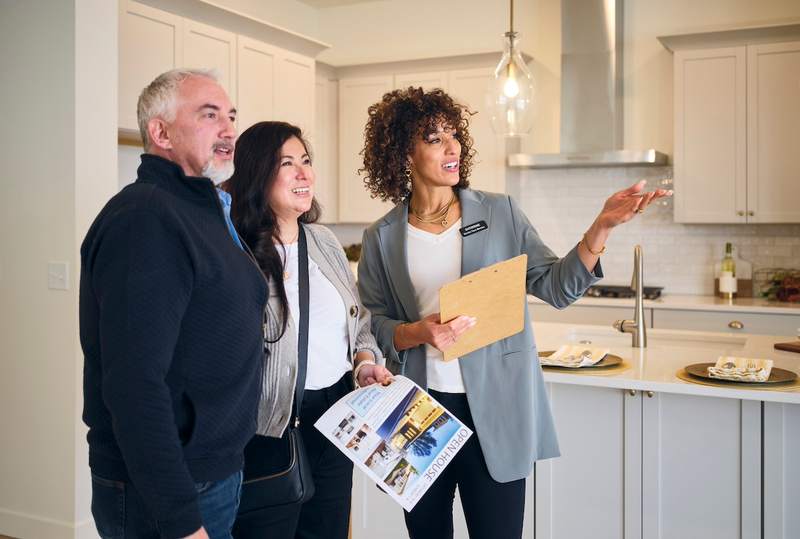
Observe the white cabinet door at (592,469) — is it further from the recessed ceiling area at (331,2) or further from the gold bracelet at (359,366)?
the recessed ceiling area at (331,2)

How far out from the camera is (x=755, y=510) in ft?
8.13

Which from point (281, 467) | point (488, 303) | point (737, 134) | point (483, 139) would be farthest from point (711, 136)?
point (281, 467)

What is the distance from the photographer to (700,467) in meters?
2.56

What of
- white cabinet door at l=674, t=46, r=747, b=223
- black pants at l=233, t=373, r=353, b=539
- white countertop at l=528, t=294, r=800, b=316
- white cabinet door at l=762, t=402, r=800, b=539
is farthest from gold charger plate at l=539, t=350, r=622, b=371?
white cabinet door at l=674, t=46, r=747, b=223

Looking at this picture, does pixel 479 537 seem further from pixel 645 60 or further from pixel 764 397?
pixel 645 60

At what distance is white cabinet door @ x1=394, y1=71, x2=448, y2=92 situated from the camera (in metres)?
5.88

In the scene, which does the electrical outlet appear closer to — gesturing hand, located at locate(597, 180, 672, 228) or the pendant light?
the pendant light

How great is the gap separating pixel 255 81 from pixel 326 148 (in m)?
1.33

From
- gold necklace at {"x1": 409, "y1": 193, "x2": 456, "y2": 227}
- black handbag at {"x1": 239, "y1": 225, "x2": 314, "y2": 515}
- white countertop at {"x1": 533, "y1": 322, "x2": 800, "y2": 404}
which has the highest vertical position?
gold necklace at {"x1": 409, "y1": 193, "x2": 456, "y2": 227}

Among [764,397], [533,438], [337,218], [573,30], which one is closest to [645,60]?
[573,30]

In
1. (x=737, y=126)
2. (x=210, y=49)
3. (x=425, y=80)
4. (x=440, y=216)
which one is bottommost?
(x=440, y=216)

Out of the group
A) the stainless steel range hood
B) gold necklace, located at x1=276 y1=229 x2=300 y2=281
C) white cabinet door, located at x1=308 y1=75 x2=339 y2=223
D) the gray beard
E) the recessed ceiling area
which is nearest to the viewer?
the gray beard

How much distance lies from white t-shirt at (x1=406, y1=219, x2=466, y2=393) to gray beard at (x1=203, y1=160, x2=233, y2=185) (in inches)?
29.3

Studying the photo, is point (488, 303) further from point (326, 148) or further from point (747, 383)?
point (326, 148)
